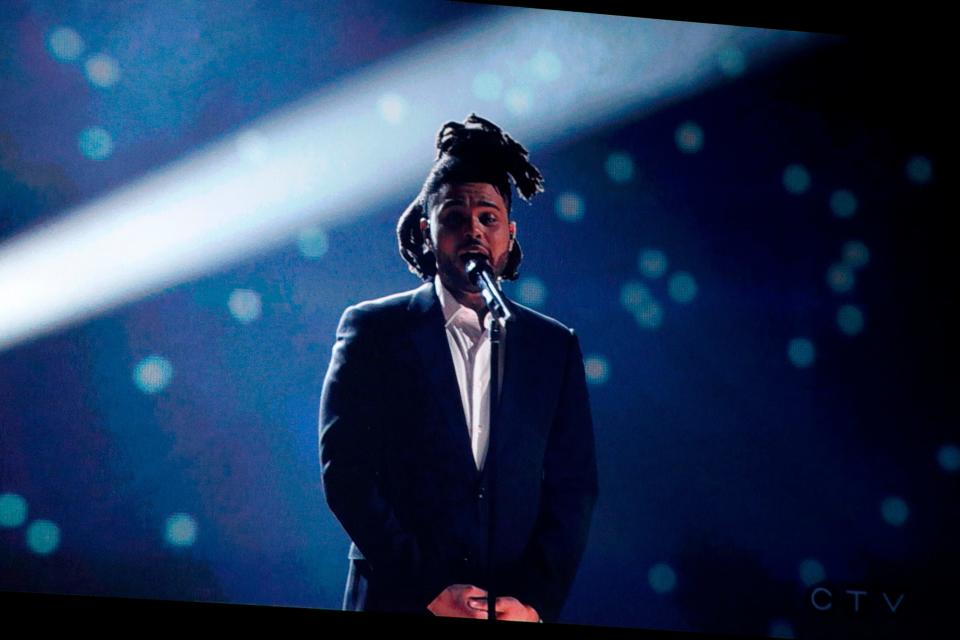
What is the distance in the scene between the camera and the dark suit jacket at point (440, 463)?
2.39m

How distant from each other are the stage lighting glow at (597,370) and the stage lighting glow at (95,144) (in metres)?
1.47

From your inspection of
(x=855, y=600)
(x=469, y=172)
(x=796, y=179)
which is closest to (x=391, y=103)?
(x=469, y=172)

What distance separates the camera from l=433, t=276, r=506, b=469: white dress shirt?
97.2 inches

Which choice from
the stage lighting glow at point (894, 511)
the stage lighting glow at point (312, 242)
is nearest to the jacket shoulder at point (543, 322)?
the stage lighting glow at point (312, 242)

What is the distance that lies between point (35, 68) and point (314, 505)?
1.46 m

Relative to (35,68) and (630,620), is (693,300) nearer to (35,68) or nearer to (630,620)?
(630,620)

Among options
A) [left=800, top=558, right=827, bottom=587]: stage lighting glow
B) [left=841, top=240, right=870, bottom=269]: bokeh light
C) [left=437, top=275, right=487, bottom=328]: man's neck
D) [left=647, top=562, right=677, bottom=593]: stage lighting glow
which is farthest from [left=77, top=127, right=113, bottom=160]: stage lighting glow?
[left=800, top=558, right=827, bottom=587]: stage lighting glow

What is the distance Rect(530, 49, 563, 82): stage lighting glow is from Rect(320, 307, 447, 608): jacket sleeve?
2.91 ft

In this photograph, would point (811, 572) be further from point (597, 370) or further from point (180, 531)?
point (180, 531)

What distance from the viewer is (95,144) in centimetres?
254

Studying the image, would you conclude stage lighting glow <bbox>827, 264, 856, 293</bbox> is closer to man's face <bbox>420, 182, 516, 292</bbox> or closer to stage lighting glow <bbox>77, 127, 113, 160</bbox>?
man's face <bbox>420, 182, 516, 292</bbox>

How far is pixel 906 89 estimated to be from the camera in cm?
275

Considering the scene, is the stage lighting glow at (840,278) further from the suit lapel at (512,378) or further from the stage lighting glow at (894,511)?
the suit lapel at (512,378)

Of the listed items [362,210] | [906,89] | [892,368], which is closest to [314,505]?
[362,210]
